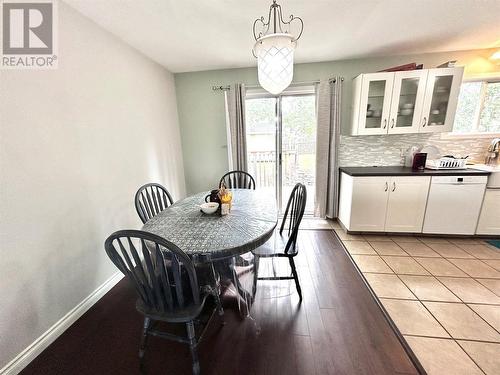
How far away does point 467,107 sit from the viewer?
9.09ft

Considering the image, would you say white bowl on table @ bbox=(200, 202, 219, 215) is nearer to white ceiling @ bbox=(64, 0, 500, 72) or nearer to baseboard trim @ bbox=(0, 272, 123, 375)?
baseboard trim @ bbox=(0, 272, 123, 375)

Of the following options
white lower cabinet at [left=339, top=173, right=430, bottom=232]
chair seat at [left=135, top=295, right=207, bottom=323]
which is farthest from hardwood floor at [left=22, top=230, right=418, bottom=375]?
white lower cabinet at [left=339, top=173, right=430, bottom=232]

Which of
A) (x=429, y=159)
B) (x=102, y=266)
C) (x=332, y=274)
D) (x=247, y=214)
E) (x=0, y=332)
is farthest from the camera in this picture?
(x=429, y=159)

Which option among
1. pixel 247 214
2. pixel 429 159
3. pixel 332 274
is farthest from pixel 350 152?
pixel 247 214

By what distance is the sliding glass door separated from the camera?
3.12m

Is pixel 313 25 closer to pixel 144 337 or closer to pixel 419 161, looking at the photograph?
pixel 419 161

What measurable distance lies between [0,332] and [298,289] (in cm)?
190

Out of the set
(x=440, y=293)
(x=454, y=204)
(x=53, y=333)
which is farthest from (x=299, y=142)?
(x=53, y=333)

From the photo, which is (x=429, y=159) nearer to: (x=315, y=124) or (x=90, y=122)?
(x=315, y=124)

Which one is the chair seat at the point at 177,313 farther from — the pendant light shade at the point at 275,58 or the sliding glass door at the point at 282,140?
the sliding glass door at the point at 282,140

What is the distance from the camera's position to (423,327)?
1455 millimetres

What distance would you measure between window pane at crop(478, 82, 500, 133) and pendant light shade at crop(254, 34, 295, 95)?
126 inches

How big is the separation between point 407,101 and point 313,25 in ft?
5.30

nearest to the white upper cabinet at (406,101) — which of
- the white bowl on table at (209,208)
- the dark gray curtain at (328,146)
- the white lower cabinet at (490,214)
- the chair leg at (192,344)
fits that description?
the dark gray curtain at (328,146)
